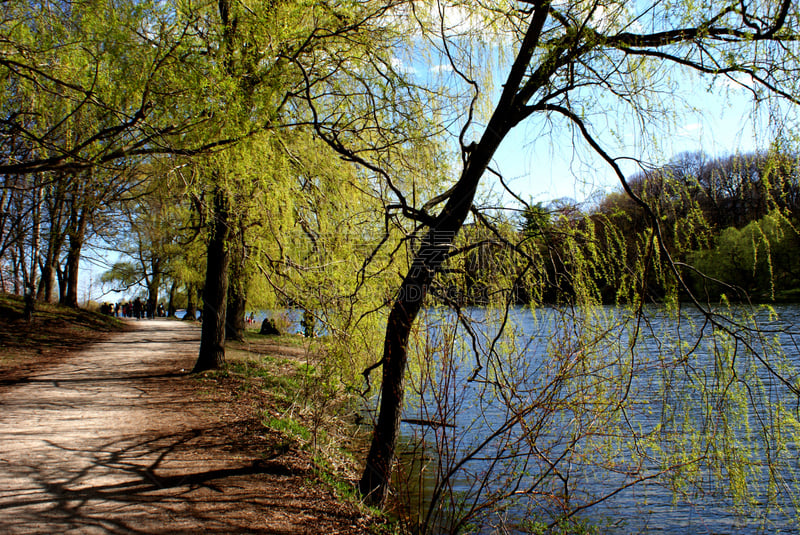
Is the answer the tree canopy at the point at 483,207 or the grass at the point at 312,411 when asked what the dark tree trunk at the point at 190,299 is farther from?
the tree canopy at the point at 483,207

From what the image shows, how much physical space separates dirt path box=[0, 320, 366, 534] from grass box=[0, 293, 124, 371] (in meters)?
3.75

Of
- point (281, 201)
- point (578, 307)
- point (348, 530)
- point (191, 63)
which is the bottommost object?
point (348, 530)

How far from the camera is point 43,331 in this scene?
13.8 meters

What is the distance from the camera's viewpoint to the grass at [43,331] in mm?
11227

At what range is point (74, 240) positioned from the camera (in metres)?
17.0

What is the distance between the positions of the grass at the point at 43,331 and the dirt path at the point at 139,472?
3748 mm

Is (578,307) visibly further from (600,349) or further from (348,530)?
(348,530)

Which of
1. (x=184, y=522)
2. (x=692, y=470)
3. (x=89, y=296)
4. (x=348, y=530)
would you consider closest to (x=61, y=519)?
(x=184, y=522)

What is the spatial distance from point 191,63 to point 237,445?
400 cm

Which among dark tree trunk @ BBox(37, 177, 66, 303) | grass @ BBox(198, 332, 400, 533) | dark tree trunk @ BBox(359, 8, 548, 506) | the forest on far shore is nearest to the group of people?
dark tree trunk @ BBox(37, 177, 66, 303)

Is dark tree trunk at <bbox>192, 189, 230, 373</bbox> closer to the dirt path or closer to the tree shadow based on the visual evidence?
the dirt path

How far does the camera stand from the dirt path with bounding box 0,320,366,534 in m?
3.88

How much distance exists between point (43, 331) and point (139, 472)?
11384 mm

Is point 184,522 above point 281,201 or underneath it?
underneath
